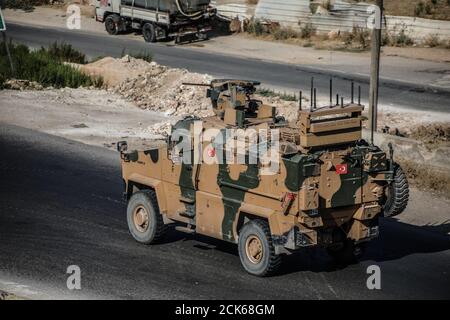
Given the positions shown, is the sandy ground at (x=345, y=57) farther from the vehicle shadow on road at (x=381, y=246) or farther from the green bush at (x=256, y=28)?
the vehicle shadow on road at (x=381, y=246)

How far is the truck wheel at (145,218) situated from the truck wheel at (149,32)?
2404cm

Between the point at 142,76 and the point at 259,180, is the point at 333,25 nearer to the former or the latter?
the point at 142,76

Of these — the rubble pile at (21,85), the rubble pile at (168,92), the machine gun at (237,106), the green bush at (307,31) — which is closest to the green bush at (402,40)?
the green bush at (307,31)

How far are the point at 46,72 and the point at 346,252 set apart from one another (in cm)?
1809

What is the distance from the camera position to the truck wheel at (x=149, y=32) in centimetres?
4084

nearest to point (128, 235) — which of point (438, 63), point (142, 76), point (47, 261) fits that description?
point (47, 261)

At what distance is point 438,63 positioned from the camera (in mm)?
35812

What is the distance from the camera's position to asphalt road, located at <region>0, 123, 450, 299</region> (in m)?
15.1

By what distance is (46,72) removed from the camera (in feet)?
105

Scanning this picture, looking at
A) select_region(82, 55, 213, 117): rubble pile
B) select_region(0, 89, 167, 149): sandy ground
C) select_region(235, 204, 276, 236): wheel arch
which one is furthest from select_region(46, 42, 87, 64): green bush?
select_region(235, 204, 276, 236): wheel arch

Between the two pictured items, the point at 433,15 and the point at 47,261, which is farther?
the point at 433,15

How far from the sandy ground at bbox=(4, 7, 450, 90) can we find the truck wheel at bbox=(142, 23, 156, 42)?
1.41 m

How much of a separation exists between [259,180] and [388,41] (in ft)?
82.3

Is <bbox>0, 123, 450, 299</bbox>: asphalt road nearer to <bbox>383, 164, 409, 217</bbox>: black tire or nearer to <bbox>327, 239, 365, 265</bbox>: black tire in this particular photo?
<bbox>327, 239, 365, 265</bbox>: black tire
